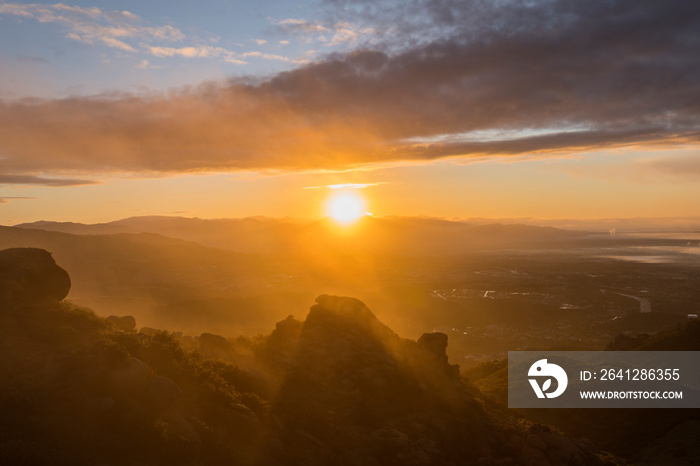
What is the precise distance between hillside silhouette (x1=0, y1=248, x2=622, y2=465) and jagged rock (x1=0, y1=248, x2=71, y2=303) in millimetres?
68

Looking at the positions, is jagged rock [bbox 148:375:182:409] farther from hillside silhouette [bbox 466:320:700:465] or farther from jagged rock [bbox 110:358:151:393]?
hillside silhouette [bbox 466:320:700:465]

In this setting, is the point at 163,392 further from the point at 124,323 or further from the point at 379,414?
the point at 379,414

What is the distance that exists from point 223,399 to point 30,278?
1198 cm

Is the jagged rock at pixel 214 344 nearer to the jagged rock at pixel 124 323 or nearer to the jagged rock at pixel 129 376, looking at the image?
the jagged rock at pixel 124 323

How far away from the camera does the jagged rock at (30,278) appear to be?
20984 mm

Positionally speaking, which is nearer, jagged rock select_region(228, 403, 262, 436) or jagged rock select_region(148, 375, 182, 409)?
jagged rock select_region(148, 375, 182, 409)

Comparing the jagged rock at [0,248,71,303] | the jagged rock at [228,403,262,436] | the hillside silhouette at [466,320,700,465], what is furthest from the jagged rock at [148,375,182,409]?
the hillside silhouette at [466,320,700,465]

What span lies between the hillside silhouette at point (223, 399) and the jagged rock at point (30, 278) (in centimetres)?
7

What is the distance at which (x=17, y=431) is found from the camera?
1423 centimetres

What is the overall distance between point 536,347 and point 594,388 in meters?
35.7

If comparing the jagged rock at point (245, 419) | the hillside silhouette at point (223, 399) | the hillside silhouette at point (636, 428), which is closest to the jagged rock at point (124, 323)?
the hillside silhouette at point (223, 399)

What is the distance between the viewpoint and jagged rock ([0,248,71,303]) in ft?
68.8

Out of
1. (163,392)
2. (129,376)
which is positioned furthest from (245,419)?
(129,376)

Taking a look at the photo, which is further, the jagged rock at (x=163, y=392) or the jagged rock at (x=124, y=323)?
the jagged rock at (x=124, y=323)
